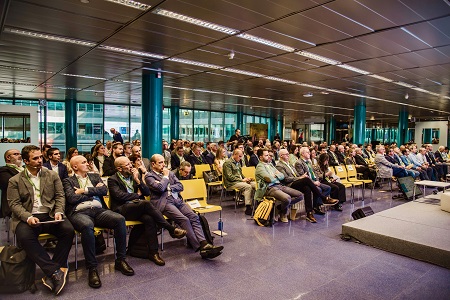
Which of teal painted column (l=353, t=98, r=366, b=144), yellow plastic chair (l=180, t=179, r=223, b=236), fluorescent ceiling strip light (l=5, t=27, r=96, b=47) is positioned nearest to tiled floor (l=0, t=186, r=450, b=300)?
yellow plastic chair (l=180, t=179, r=223, b=236)

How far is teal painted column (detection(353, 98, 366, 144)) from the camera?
16516mm

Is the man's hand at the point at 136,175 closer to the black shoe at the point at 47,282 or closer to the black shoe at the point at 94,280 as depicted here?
the black shoe at the point at 94,280

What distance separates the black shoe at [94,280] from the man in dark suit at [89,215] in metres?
0.01

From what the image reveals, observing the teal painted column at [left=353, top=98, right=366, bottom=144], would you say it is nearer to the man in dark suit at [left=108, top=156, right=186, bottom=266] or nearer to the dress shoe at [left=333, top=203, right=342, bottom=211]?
the dress shoe at [left=333, top=203, right=342, bottom=211]

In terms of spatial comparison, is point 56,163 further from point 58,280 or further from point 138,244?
point 58,280

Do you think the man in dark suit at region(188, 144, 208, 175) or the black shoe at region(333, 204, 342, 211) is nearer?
the black shoe at region(333, 204, 342, 211)

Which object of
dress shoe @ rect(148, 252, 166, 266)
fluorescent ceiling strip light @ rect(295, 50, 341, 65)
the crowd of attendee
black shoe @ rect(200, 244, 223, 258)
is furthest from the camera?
fluorescent ceiling strip light @ rect(295, 50, 341, 65)

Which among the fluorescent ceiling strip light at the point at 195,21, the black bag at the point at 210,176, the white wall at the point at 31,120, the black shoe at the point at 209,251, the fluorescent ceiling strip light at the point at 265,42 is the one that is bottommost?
the black shoe at the point at 209,251

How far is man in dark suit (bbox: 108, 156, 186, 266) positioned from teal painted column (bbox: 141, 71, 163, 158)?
189 inches

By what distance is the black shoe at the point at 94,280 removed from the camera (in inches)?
133

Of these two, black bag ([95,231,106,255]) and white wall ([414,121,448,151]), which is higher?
white wall ([414,121,448,151])

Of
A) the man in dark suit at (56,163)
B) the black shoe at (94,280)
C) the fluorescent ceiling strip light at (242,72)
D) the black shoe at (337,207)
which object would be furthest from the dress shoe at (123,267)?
the fluorescent ceiling strip light at (242,72)

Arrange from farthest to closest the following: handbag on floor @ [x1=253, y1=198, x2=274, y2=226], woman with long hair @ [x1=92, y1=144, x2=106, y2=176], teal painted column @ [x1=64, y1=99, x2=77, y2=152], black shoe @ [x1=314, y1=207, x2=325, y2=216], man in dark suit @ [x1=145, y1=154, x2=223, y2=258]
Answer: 1. teal painted column @ [x1=64, y1=99, x2=77, y2=152]
2. woman with long hair @ [x1=92, y1=144, x2=106, y2=176]
3. black shoe @ [x1=314, y1=207, x2=325, y2=216]
4. handbag on floor @ [x1=253, y1=198, x2=274, y2=226]
5. man in dark suit @ [x1=145, y1=154, x2=223, y2=258]

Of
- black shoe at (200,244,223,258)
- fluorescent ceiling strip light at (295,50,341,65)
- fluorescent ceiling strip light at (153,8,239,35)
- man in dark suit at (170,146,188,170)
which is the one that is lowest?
black shoe at (200,244,223,258)
